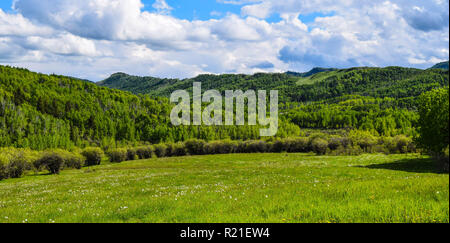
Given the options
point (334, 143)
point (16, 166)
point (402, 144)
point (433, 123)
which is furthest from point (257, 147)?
point (433, 123)

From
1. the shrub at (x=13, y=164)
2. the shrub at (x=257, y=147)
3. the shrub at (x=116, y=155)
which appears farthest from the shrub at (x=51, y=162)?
the shrub at (x=257, y=147)

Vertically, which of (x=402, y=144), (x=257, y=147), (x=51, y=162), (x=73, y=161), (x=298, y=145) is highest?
(x=402, y=144)

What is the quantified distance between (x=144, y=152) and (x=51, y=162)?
55833mm

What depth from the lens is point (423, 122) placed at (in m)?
44.8

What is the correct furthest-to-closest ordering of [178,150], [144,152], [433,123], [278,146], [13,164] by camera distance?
[178,150]
[278,146]
[144,152]
[13,164]
[433,123]

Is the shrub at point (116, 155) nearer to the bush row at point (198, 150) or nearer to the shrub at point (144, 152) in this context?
the bush row at point (198, 150)

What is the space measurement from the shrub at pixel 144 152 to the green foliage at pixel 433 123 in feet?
391

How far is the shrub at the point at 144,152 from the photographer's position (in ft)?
460

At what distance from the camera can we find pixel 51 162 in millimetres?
87000

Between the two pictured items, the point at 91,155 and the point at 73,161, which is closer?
the point at 73,161

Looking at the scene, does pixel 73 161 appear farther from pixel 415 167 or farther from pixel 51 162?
pixel 415 167

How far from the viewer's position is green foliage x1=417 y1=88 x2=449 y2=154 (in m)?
40.9

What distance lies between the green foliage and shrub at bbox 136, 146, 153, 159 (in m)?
119
